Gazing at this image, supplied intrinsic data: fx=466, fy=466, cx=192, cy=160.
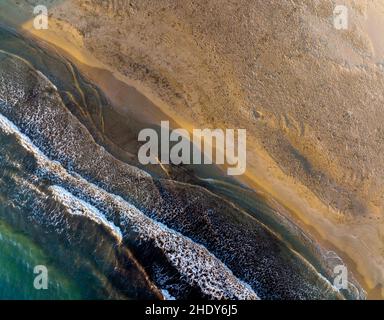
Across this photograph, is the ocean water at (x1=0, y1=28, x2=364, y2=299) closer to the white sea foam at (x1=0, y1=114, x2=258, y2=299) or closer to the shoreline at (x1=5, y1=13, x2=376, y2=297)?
the white sea foam at (x1=0, y1=114, x2=258, y2=299)

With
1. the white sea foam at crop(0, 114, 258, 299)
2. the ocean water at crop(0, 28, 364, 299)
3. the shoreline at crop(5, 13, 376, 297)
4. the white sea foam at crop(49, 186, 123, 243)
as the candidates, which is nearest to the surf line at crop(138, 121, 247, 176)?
the shoreline at crop(5, 13, 376, 297)

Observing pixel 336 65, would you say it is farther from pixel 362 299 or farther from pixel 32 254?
pixel 32 254

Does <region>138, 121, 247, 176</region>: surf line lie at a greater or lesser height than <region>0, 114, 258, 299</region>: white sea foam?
greater

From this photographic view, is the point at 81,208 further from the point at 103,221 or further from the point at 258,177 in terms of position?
the point at 258,177

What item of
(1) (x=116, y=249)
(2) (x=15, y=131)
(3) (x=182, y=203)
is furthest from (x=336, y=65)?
(2) (x=15, y=131)

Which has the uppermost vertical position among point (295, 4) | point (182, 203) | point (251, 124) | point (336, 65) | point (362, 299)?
point (295, 4)

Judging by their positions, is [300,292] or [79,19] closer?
[300,292]

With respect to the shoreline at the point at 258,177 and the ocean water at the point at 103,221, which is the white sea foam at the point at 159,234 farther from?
the shoreline at the point at 258,177
